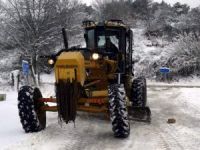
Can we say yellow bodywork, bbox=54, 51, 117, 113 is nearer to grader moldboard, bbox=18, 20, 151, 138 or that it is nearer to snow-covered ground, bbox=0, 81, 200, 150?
grader moldboard, bbox=18, 20, 151, 138

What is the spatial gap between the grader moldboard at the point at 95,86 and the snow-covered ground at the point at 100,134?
35 cm

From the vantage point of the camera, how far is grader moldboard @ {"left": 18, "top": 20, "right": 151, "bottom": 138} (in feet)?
28.8

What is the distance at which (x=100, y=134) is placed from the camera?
959 centimetres

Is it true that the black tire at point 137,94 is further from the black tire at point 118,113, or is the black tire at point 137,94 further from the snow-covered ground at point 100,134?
the black tire at point 118,113

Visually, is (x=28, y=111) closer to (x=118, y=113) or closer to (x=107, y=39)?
(x=118, y=113)

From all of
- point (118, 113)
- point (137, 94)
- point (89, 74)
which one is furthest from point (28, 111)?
point (137, 94)

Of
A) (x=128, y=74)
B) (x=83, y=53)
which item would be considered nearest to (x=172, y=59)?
(x=128, y=74)

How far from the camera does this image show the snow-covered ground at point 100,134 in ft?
27.8

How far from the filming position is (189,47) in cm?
2675

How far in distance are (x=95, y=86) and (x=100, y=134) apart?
64.0 inches

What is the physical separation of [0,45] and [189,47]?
474 inches

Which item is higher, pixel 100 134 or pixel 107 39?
pixel 107 39

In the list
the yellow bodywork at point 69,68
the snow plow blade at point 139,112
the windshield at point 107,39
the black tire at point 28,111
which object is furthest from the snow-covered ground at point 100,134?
the windshield at point 107,39

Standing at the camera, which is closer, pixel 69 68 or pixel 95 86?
pixel 69 68
